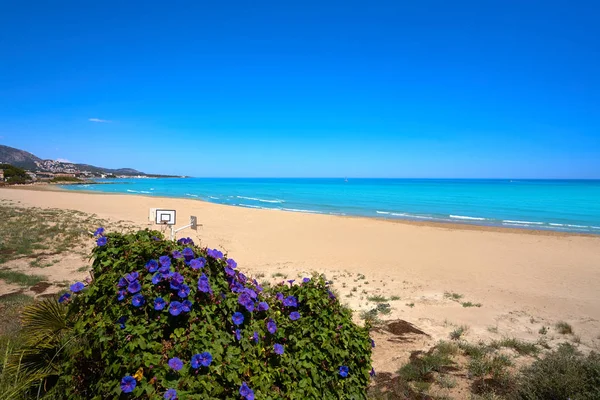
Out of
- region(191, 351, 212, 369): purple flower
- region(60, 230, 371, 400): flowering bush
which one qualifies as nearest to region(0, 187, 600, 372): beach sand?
region(60, 230, 371, 400): flowering bush

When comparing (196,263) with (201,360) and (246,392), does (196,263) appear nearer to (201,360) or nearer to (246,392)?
(201,360)

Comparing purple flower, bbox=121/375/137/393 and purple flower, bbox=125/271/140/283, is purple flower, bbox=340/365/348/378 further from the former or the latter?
purple flower, bbox=125/271/140/283

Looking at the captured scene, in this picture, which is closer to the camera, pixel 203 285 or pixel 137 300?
pixel 137 300

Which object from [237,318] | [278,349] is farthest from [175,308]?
[278,349]

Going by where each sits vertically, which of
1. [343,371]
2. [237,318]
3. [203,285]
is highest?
[203,285]

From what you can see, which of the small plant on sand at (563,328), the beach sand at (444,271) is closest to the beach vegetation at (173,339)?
the beach sand at (444,271)

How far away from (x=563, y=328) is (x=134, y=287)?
7.27 meters

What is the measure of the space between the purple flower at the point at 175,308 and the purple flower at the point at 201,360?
0.27 meters

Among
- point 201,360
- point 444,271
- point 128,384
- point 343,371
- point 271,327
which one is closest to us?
point 128,384

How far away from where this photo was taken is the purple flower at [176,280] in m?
2.23

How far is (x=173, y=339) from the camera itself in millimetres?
2229

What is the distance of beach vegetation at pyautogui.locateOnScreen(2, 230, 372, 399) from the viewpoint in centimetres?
211

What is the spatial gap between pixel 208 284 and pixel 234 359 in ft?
1.61

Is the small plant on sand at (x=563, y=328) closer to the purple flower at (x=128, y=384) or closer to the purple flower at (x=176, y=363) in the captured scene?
the purple flower at (x=176, y=363)
